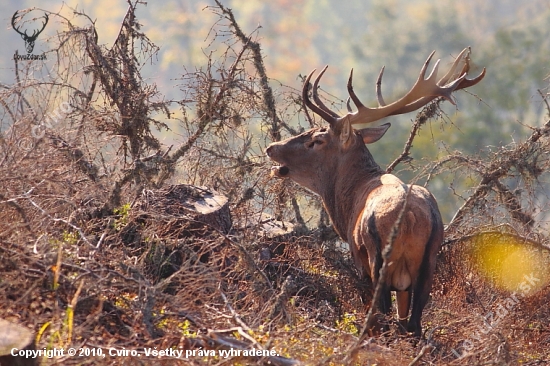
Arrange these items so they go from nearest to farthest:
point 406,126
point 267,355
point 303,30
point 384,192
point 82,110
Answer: point 267,355 → point 384,192 → point 82,110 → point 406,126 → point 303,30

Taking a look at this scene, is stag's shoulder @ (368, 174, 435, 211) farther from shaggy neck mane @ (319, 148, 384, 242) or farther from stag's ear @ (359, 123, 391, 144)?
stag's ear @ (359, 123, 391, 144)

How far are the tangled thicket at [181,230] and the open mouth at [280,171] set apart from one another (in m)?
0.45

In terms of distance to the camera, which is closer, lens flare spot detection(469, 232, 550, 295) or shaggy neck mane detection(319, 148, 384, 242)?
lens flare spot detection(469, 232, 550, 295)

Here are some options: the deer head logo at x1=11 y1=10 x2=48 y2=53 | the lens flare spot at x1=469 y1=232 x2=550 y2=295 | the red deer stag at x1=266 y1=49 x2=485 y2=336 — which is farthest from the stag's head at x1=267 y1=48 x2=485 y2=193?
the deer head logo at x1=11 y1=10 x2=48 y2=53

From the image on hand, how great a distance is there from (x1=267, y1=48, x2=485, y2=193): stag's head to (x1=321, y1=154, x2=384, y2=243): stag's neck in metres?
0.03

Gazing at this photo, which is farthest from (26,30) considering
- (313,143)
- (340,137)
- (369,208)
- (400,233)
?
(400,233)

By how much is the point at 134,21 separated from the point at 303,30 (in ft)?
200

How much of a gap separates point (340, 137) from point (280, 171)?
729mm

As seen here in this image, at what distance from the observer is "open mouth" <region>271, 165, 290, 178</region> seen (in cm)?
864

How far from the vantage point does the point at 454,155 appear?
28.6ft

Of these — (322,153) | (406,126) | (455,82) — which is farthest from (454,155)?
(406,126)

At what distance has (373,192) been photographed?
7488 mm

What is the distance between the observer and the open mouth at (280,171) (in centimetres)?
864

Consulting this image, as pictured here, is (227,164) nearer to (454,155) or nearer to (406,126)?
(454,155)
